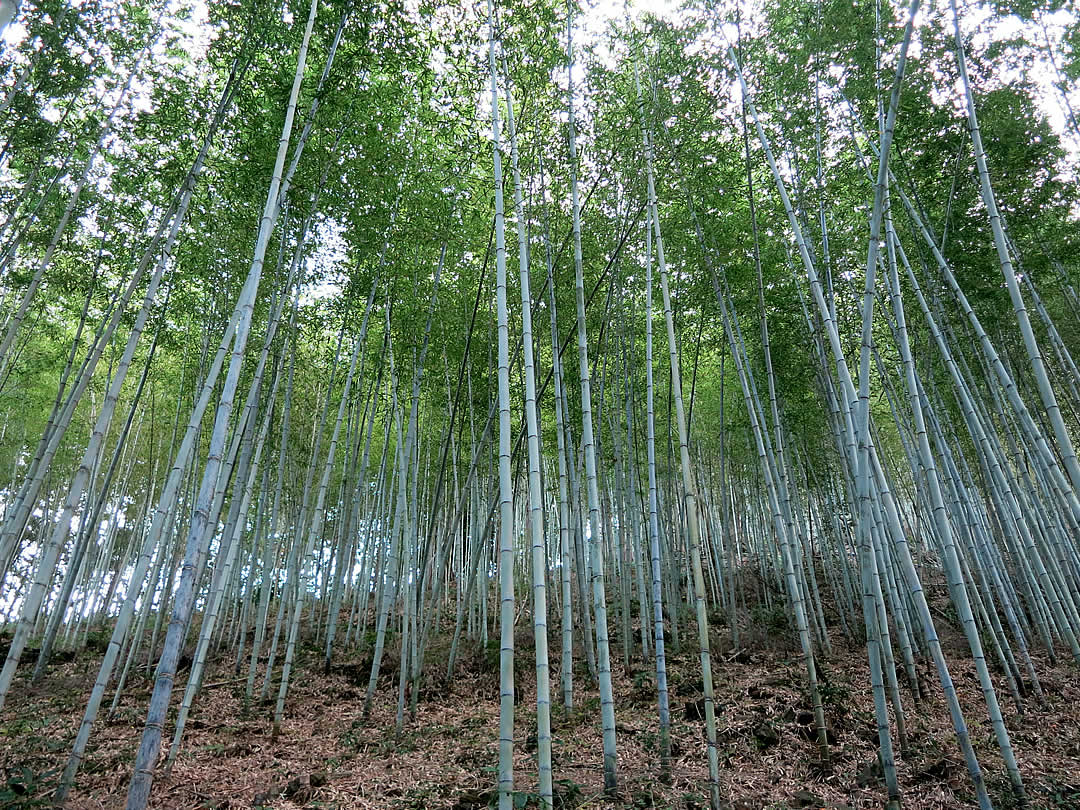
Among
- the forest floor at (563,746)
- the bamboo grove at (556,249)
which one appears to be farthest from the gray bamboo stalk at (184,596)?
the forest floor at (563,746)

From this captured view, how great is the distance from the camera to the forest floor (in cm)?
321

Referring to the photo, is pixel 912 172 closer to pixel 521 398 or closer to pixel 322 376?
pixel 521 398

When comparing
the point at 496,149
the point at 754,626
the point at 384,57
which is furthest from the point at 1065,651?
the point at 384,57

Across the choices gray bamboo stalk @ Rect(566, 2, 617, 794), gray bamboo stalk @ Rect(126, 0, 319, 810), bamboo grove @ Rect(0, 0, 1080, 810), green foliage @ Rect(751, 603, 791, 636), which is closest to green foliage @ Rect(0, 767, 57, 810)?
bamboo grove @ Rect(0, 0, 1080, 810)

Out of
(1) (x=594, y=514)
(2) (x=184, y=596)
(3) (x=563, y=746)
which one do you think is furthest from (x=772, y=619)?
(2) (x=184, y=596)

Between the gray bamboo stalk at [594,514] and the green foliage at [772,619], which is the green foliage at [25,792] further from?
the green foliage at [772,619]

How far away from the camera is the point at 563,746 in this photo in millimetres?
4090

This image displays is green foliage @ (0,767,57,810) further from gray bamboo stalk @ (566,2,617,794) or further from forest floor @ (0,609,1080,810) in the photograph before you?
gray bamboo stalk @ (566,2,617,794)

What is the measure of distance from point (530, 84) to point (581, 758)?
467cm

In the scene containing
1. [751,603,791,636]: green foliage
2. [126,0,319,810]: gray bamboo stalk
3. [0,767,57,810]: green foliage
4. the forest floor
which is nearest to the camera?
[126,0,319,810]: gray bamboo stalk

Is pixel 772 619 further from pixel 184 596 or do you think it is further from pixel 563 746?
pixel 184 596

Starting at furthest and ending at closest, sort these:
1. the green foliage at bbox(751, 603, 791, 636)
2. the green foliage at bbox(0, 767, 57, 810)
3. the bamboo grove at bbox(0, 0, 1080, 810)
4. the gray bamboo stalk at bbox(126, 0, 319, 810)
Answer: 1. the green foliage at bbox(751, 603, 791, 636)
2. the bamboo grove at bbox(0, 0, 1080, 810)
3. the green foliage at bbox(0, 767, 57, 810)
4. the gray bamboo stalk at bbox(126, 0, 319, 810)

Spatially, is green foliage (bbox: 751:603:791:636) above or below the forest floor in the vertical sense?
above

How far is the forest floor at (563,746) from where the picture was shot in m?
3.21
